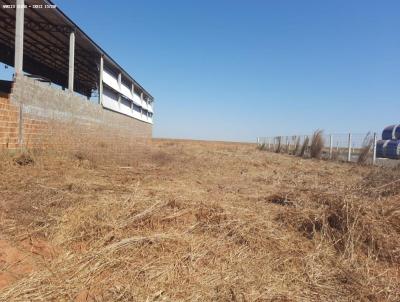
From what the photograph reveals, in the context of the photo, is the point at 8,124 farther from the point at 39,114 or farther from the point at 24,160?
the point at 39,114

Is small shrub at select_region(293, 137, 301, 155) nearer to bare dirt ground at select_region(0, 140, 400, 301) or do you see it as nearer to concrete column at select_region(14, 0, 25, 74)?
bare dirt ground at select_region(0, 140, 400, 301)

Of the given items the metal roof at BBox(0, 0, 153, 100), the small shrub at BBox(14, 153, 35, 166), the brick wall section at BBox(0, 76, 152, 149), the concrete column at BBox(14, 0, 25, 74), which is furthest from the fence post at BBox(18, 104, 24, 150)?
the metal roof at BBox(0, 0, 153, 100)

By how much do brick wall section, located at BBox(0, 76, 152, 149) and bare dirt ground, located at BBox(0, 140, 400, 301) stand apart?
94.6 inches

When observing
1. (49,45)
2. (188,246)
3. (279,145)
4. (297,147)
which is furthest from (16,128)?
(279,145)

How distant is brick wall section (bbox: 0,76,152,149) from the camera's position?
7234 mm

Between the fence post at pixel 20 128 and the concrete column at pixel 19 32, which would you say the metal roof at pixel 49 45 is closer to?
the concrete column at pixel 19 32

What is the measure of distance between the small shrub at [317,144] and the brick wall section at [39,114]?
44.7ft

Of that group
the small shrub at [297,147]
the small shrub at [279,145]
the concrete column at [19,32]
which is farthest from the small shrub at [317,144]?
the concrete column at [19,32]

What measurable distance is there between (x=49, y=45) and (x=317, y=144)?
1634 cm

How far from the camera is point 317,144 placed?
20.1 meters

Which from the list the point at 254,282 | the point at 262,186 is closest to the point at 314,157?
the point at 262,186

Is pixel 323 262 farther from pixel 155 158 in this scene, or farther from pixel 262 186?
pixel 155 158

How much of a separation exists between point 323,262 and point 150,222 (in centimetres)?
189

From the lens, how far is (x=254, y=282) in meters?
2.50
